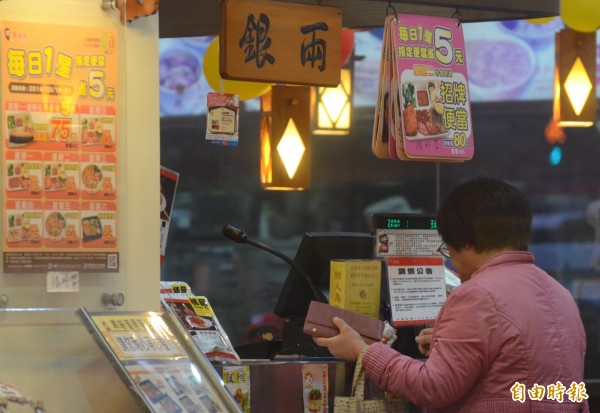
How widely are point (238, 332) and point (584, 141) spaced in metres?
3.55

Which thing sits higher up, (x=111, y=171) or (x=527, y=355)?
(x=111, y=171)

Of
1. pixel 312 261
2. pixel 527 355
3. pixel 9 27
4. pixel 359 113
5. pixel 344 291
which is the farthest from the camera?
pixel 359 113

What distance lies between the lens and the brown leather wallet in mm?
2795

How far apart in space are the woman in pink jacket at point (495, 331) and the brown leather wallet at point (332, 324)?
25 centimetres

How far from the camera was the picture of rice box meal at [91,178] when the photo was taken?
2.70 metres

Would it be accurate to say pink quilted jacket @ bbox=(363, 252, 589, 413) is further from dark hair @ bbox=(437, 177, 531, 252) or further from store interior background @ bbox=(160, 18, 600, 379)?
store interior background @ bbox=(160, 18, 600, 379)

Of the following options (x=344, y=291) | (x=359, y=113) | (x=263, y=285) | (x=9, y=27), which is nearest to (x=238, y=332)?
(x=263, y=285)

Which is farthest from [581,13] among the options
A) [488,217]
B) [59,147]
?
[59,147]

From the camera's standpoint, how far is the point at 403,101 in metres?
3.08

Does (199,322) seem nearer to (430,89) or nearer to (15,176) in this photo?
(15,176)

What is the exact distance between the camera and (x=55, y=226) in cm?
266

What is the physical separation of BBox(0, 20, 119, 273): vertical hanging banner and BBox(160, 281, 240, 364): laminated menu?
429 millimetres

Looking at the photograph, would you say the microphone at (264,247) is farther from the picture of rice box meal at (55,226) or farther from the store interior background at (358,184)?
the store interior background at (358,184)

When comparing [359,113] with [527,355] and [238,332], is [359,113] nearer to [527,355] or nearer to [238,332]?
[238,332]
